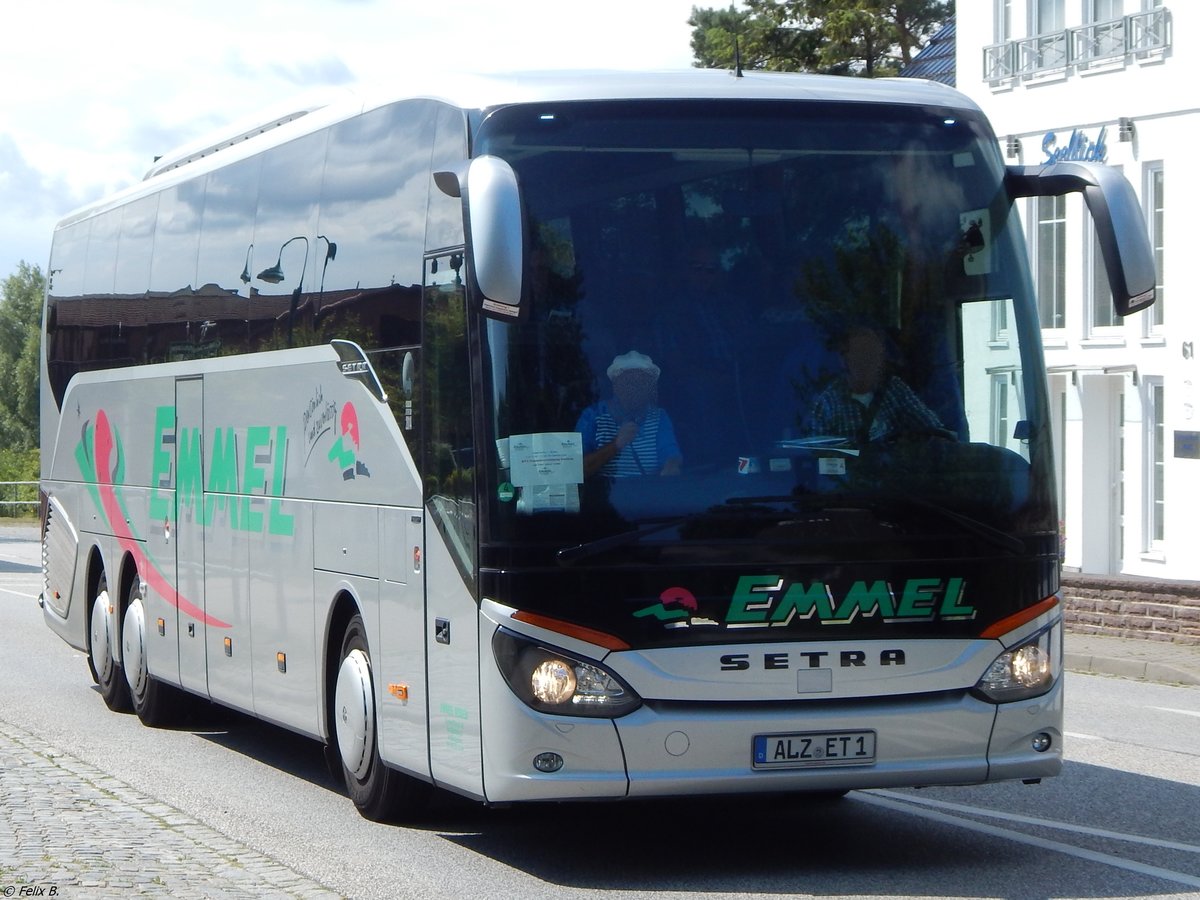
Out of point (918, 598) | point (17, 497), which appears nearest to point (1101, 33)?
point (918, 598)

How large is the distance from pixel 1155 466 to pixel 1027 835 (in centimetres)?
1750

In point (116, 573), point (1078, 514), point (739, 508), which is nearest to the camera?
point (739, 508)

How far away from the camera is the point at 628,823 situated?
972 cm

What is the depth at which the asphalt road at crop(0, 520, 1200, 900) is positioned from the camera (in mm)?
7938

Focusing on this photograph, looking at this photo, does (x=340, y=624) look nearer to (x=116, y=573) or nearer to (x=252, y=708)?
(x=252, y=708)

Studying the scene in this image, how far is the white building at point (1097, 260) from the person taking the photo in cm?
2500

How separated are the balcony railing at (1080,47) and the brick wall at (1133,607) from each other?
7.21m

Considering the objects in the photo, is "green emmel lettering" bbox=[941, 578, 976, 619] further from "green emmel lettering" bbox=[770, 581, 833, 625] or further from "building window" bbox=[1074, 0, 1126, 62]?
"building window" bbox=[1074, 0, 1126, 62]

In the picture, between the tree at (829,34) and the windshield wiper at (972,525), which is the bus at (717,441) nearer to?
the windshield wiper at (972,525)

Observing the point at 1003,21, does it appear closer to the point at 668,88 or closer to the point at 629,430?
the point at 668,88

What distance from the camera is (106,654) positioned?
15.2 meters

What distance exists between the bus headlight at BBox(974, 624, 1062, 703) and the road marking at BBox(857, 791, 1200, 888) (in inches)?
30.7

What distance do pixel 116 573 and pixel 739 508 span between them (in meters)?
7.94

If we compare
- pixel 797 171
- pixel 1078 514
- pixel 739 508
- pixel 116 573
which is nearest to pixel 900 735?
pixel 739 508
